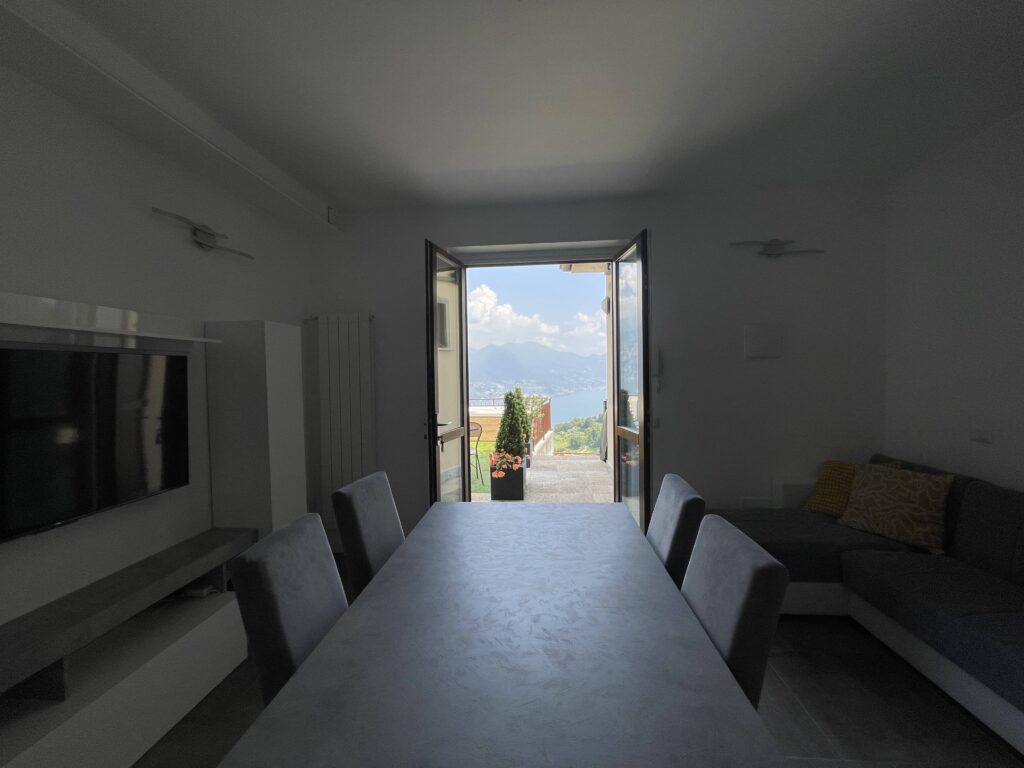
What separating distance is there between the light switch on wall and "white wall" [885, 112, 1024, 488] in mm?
723

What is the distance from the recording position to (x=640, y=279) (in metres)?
3.26

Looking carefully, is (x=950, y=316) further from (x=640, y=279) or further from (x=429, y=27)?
(x=429, y=27)

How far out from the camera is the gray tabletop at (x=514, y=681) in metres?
0.85

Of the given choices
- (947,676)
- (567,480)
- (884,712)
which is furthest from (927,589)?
(567,480)

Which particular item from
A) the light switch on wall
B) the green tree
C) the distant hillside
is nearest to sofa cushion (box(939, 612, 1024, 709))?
the light switch on wall

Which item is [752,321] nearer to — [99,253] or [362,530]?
[362,530]

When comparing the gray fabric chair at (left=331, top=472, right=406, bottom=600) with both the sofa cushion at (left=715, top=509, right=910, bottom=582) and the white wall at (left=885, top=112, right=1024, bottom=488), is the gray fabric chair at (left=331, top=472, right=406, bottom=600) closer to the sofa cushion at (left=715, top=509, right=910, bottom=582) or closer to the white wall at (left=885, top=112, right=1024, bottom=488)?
the sofa cushion at (left=715, top=509, right=910, bottom=582)

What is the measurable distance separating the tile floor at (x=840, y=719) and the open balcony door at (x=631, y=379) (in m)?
1.20

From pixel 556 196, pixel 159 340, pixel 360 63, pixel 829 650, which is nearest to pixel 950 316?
pixel 829 650

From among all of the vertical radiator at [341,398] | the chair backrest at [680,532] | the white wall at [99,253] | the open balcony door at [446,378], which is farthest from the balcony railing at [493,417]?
the chair backrest at [680,532]

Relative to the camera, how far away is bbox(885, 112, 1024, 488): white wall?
8.49 feet

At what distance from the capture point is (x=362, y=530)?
184cm

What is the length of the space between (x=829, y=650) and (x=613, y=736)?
229 cm

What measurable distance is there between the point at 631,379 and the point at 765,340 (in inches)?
39.0
